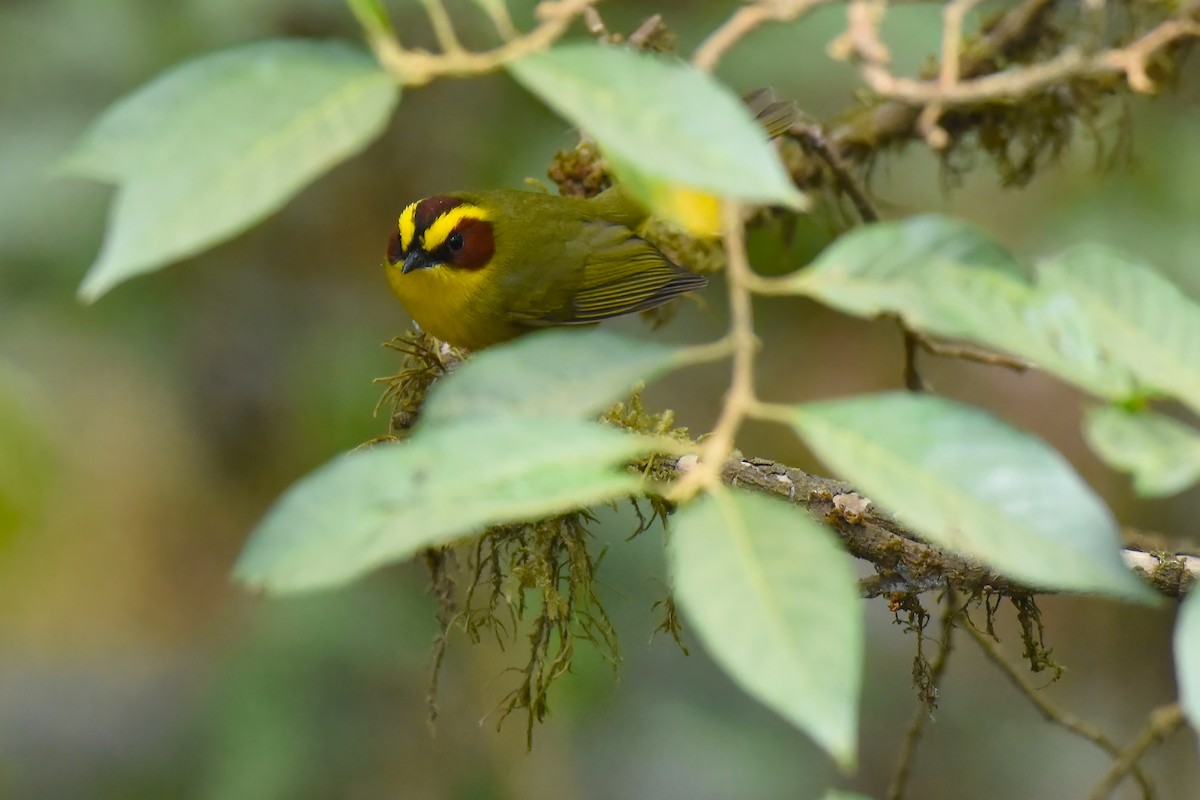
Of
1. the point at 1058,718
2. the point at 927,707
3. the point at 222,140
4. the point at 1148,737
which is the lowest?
the point at 1058,718

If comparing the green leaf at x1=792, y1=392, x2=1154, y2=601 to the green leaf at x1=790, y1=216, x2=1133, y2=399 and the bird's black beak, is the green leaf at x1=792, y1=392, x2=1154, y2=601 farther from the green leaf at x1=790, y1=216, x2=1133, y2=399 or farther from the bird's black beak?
the bird's black beak

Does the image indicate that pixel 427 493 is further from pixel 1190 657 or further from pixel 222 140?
pixel 1190 657

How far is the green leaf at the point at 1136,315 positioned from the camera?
2.70 ft

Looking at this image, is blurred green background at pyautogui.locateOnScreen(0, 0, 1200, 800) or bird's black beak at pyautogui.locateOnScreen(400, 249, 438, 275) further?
blurred green background at pyautogui.locateOnScreen(0, 0, 1200, 800)

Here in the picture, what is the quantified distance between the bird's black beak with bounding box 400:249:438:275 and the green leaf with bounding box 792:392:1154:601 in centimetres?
239

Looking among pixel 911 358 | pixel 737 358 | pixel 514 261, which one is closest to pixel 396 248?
pixel 514 261

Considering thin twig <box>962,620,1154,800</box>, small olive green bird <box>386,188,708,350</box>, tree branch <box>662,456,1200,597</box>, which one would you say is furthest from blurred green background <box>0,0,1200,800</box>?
thin twig <box>962,620,1154,800</box>

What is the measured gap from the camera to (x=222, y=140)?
2.64 ft

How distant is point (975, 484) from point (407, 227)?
2.49 metres

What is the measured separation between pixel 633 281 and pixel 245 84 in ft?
7.70

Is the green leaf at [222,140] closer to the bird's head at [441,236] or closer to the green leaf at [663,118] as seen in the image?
the green leaf at [663,118]

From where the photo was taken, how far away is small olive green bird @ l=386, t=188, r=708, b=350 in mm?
3088

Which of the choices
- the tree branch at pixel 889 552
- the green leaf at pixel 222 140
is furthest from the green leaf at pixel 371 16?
the tree branch at pixel 889 552

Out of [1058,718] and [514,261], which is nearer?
[1058,718]
